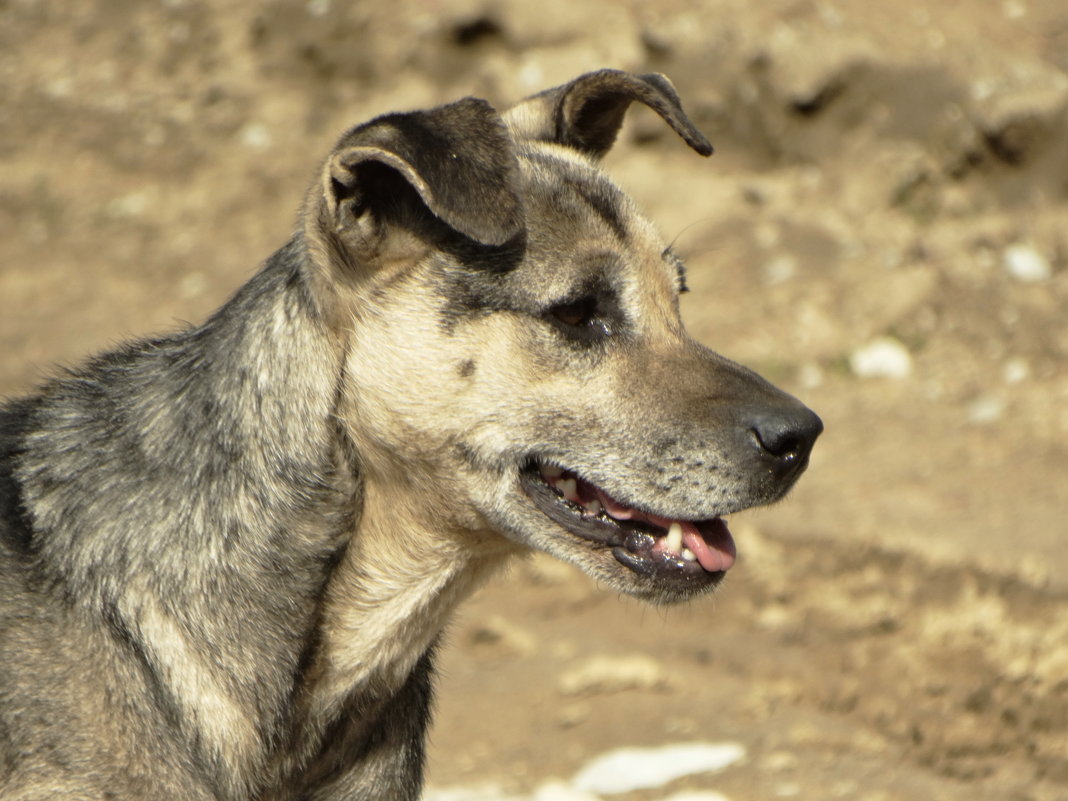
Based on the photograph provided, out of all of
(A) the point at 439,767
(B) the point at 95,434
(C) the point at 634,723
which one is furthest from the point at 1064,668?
(B) the point at 95,434

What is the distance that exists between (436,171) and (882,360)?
5022mm

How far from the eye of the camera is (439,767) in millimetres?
5730

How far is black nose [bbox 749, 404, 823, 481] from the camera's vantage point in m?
3.58

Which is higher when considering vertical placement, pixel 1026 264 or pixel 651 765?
pixel 1026 264

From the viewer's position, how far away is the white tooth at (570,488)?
12.2 ft

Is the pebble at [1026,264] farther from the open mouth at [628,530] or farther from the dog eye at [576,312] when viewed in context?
the dog eye at [576,312]

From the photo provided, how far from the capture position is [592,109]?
14.7ft

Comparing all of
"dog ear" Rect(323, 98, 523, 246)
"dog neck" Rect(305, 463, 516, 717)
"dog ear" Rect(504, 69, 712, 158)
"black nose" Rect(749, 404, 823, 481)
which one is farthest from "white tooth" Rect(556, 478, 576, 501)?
"dog ear" Rect(504, 69, 712, 158)

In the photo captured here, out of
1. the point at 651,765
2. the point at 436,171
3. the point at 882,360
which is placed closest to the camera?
the point at 436,171

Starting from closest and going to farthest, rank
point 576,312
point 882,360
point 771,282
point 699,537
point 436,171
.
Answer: point 436,171
point 576,312
point 699,537
point 882,360
point 771,282

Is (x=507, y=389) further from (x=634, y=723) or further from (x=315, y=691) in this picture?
(x=634, y=723)

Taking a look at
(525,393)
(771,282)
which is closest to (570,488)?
(525,393)

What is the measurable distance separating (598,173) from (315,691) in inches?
66.8

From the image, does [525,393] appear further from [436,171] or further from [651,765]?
[651,765]
